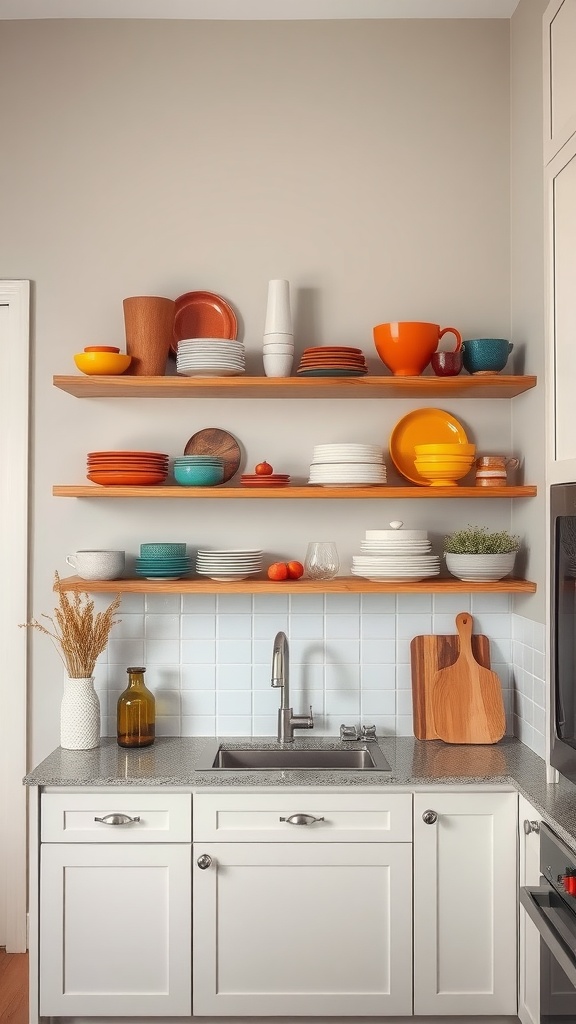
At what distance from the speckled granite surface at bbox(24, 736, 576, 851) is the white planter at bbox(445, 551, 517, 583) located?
0.53 m

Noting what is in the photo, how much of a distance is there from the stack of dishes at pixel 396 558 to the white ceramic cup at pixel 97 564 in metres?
0.76

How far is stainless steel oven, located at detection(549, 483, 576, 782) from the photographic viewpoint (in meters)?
2.16

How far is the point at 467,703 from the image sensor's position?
2838 millimetres

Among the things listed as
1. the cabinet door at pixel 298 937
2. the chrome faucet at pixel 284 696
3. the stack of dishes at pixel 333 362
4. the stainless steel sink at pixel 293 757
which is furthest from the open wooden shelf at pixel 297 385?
the cabinet door at pixel 298 937

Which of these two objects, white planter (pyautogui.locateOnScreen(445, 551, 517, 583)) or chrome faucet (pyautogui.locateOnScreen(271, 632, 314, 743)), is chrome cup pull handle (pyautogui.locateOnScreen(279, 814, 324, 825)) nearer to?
chrome faucet (pyautogui.locateOnScreen(271, 632, 314, 743))

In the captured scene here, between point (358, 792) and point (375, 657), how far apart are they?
1.90 ft

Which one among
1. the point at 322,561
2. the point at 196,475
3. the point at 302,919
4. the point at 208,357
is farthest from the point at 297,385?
the point at 302,919

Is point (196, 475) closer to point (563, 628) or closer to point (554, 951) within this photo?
point (563, 628)

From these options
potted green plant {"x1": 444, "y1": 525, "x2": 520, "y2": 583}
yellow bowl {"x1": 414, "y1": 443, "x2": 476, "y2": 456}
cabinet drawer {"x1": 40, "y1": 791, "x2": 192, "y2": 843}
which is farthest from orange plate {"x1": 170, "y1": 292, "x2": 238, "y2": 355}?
cabinet drawer {"x1": 40, "y1": 791, "x2": 192, "y2": 843}

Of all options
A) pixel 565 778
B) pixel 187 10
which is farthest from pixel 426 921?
pixel 187 10

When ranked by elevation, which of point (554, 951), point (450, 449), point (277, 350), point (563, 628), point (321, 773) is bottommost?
point (554, 951)

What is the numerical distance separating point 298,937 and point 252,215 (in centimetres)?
221

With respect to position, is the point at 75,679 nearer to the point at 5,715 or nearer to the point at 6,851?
the point at 5,715

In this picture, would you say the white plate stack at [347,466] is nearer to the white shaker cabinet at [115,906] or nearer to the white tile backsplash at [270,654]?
the white tile backsplash at [270,654]
